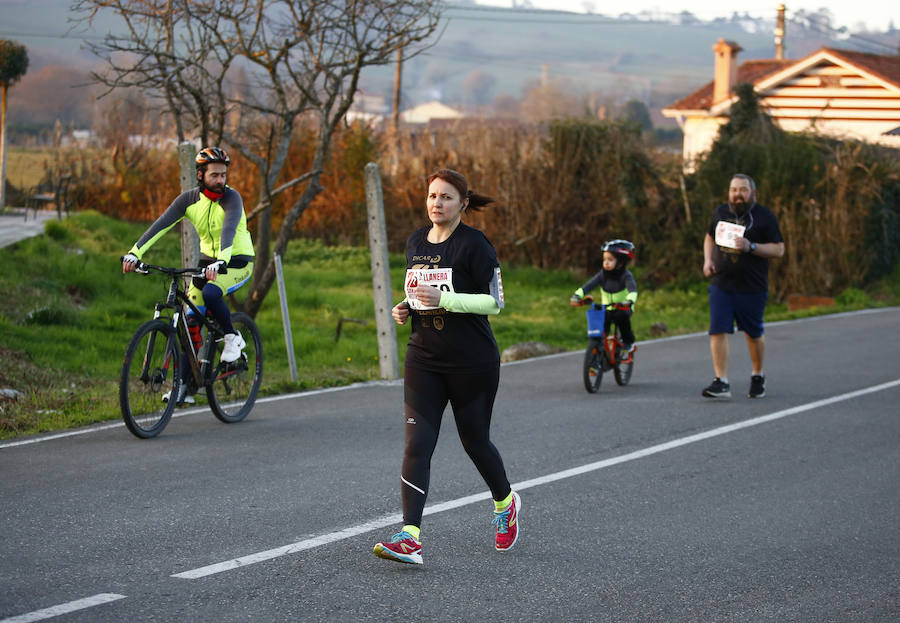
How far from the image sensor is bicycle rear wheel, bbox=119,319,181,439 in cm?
851

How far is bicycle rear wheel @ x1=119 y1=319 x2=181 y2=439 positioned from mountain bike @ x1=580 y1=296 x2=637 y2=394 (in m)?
4.25

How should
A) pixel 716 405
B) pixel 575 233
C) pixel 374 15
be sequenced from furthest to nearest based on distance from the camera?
pixel 575 233
pixel 374 15
pixel 716 405

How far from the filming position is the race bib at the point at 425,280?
19.0ft

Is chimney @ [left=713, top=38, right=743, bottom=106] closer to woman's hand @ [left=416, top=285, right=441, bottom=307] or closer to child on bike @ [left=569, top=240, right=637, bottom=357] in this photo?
child on bike @ [left=569, top=240, right=637, bottom=357]

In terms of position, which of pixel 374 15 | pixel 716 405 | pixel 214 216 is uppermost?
pixel 374 15

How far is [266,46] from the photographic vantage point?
14.8 metres

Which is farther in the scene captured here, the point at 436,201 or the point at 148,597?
the point at 436,201

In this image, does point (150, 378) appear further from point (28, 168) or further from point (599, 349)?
point (28, 168)

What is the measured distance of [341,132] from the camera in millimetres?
29266

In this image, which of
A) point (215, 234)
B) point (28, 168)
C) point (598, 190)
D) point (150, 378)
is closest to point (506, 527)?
point (150, 378)

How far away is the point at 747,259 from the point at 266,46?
671 cm

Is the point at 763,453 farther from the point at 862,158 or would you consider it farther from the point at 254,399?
the point at 862,158

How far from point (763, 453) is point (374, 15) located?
8245mm

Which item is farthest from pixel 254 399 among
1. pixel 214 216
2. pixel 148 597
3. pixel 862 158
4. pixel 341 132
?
pixel 341 132
